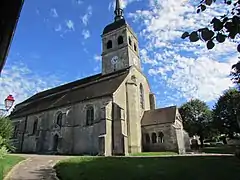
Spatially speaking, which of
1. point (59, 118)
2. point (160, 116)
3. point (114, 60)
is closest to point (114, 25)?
point (114, 60)

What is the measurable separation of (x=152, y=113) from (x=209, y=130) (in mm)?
26523

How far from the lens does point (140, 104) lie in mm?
36188

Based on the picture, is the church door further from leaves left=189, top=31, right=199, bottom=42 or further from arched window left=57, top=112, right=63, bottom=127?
leaves left=189, top=31, right=199, bottom=42

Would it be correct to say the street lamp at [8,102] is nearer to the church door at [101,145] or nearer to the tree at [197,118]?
the church door at [101,145]

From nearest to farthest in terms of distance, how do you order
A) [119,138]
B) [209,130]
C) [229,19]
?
[229,19] < [119,138] < [209,130]

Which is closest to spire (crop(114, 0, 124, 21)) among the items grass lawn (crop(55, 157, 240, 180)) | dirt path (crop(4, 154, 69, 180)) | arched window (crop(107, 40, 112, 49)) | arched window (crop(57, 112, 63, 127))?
arched window (crop(107, 40, 112, 49))

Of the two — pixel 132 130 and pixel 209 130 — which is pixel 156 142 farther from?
pixel 209 130

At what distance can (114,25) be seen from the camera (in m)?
42.7

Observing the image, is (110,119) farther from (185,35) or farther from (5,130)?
(185,35)

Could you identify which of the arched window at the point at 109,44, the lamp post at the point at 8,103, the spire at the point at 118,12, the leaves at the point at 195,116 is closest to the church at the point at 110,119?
the arched window at the point at 109,44

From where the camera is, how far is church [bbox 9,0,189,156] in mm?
29828

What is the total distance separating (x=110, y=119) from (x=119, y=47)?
595 inches

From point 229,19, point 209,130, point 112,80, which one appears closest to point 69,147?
point 112,80

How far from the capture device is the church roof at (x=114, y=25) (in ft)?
136
